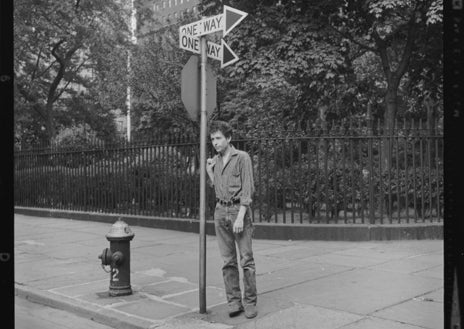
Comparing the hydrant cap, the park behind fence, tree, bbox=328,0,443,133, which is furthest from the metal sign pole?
tree, bbox=328,0,443,133

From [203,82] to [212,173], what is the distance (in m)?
0.97

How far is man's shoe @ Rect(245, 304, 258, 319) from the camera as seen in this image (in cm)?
531

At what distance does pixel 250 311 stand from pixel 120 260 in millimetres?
1801

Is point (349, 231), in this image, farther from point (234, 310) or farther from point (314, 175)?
point (234, 310)

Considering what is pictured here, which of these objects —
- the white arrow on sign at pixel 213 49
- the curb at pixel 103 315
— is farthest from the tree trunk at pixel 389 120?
the curb at pixel 103 315

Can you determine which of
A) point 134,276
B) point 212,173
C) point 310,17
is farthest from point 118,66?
point 212,173

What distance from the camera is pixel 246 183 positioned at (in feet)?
17.4

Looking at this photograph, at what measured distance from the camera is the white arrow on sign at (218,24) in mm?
5402

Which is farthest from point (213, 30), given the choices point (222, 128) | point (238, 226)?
point (238, 226)

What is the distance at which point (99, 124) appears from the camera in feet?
107

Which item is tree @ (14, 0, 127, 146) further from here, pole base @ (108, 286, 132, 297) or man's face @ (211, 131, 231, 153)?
man's face @ (211, 131, 231, 153)

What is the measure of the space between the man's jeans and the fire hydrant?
149 centimetres

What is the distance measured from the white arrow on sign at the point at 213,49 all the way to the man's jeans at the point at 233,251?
1646 millimetres
